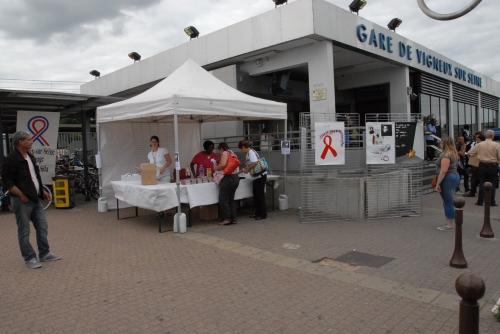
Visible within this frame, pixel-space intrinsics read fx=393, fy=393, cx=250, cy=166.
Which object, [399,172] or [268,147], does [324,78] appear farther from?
[399,172]

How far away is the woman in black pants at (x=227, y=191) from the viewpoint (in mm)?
7829

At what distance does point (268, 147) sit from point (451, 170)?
16.2 ft

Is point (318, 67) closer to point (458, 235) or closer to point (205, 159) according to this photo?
point (205, 159)

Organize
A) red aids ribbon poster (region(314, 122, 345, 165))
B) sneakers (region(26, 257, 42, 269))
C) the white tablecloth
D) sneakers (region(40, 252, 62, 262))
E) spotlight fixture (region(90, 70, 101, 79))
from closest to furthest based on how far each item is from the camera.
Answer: sneakers (region(26, 257, 42, 269)) < sneakers (region(40, 252, 62, 262)) < the white tablecloth < red aids ribbon poster (region(314, 122, 345, 165)) < spotlight fixture (region(90, 70, 101, 79))

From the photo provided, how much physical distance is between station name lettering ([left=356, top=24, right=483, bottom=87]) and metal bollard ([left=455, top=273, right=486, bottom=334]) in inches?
427

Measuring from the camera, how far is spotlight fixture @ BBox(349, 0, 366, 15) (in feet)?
39.6

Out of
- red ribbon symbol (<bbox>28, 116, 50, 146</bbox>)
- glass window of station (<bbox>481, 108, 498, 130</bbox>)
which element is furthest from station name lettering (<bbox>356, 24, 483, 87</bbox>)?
red ribbon symbol (<bbox>28, 116, 50, 146</bbox>)

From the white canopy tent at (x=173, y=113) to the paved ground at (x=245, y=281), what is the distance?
230 cm

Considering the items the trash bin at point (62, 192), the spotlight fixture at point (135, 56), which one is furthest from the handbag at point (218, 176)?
the spotlight fixture at point (135, 56)

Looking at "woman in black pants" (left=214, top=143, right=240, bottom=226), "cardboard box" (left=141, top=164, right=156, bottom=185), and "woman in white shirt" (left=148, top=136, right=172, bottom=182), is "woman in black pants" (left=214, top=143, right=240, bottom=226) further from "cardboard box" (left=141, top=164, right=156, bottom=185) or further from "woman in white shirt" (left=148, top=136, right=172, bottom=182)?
"woman in white shirt" (left=148, top=136, right=172, bottom=182)

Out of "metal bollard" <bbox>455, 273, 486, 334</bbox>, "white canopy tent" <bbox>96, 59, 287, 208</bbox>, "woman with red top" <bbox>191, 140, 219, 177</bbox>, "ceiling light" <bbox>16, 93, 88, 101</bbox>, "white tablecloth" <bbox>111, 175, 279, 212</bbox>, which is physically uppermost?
"ceiling light" <bbox>16, 93, 88, 101</bbox>

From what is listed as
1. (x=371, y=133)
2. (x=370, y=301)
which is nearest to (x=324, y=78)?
(x=371, y=133)

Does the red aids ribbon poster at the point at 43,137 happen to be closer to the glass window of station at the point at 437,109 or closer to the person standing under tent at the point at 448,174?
the person standing under tent at the point at 448,174

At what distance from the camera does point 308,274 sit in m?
5.06
